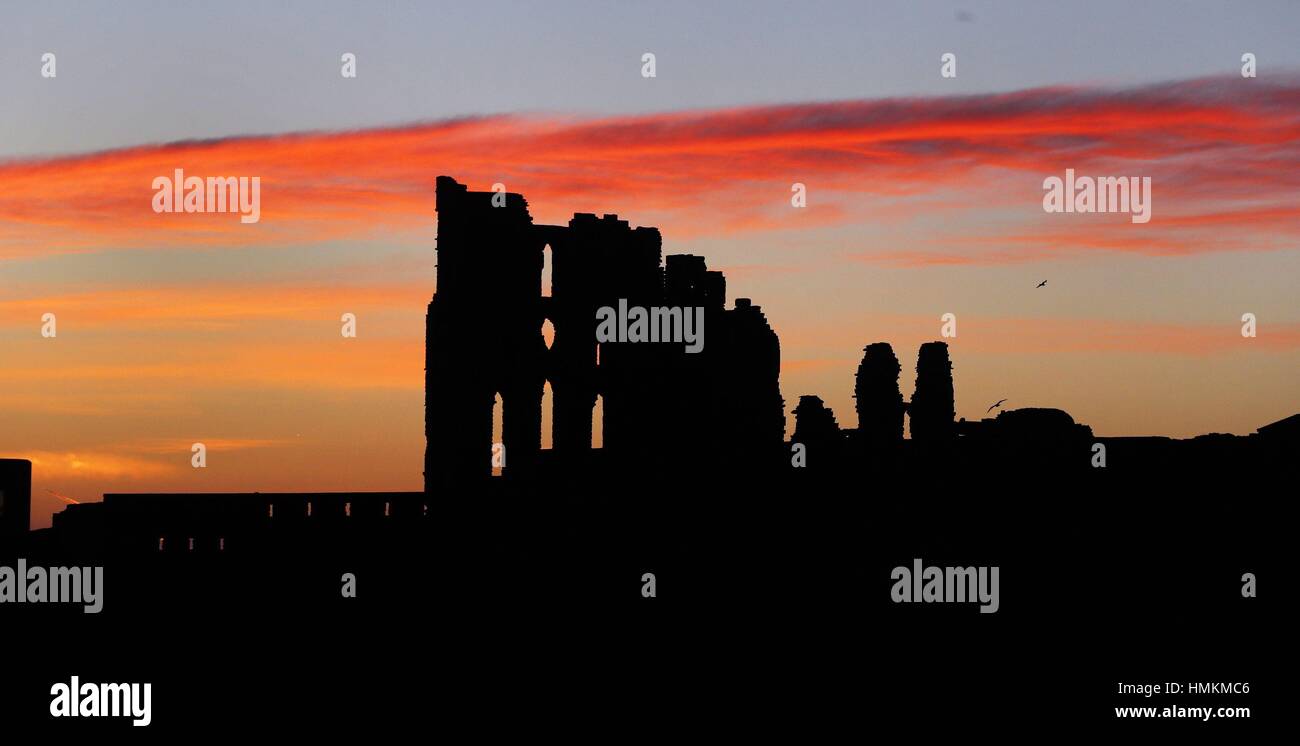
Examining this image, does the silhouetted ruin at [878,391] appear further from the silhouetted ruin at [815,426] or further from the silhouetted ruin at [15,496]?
the silhouetted ruin at [15,496]

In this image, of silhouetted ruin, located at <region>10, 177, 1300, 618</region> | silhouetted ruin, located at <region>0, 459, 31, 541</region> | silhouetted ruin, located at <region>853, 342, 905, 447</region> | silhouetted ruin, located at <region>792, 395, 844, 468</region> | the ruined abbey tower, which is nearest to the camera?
silhouetted ruin, located at <region>10, 177, 1300, 618</region>

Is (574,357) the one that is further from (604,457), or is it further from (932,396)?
(932,396)

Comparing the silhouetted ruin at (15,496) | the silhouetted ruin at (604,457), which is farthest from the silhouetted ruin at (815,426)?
the silhouetted ruin at (15,496)

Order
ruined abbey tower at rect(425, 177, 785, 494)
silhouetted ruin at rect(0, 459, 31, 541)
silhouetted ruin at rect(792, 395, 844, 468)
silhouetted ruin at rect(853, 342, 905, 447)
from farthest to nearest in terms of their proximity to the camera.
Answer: silhouetted ruin at rect(0, 459, 31, 541) < silhouetted ruin at rect(853, 342, 905, 447) < silhouetted ruin at rect(792, 395, 844, 468) < ruined abbey tower at rect(425, 177, 785, 494)

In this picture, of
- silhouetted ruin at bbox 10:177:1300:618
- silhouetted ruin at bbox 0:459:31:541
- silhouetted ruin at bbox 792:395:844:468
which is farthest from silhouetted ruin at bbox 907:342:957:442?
silhouetted ruin at bbox 0:459:31:541

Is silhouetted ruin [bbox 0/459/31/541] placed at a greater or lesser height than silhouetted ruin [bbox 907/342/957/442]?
lesser

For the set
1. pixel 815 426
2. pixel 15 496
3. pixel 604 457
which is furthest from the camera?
pixel 15 496

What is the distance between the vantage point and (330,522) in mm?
30984

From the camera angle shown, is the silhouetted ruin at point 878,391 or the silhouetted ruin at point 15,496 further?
the silhouetted ruin at point 15,496

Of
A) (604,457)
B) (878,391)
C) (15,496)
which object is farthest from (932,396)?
(15,496)

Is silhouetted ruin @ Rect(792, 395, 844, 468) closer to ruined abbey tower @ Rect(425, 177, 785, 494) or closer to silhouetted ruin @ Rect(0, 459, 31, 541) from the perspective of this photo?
ruined abbey tower @ Rect(425, 177, 785, 494)

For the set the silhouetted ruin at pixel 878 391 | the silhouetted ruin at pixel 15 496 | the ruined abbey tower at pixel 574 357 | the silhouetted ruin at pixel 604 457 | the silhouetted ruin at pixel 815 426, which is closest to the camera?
the silhouetted ruin at pixel 604 457
